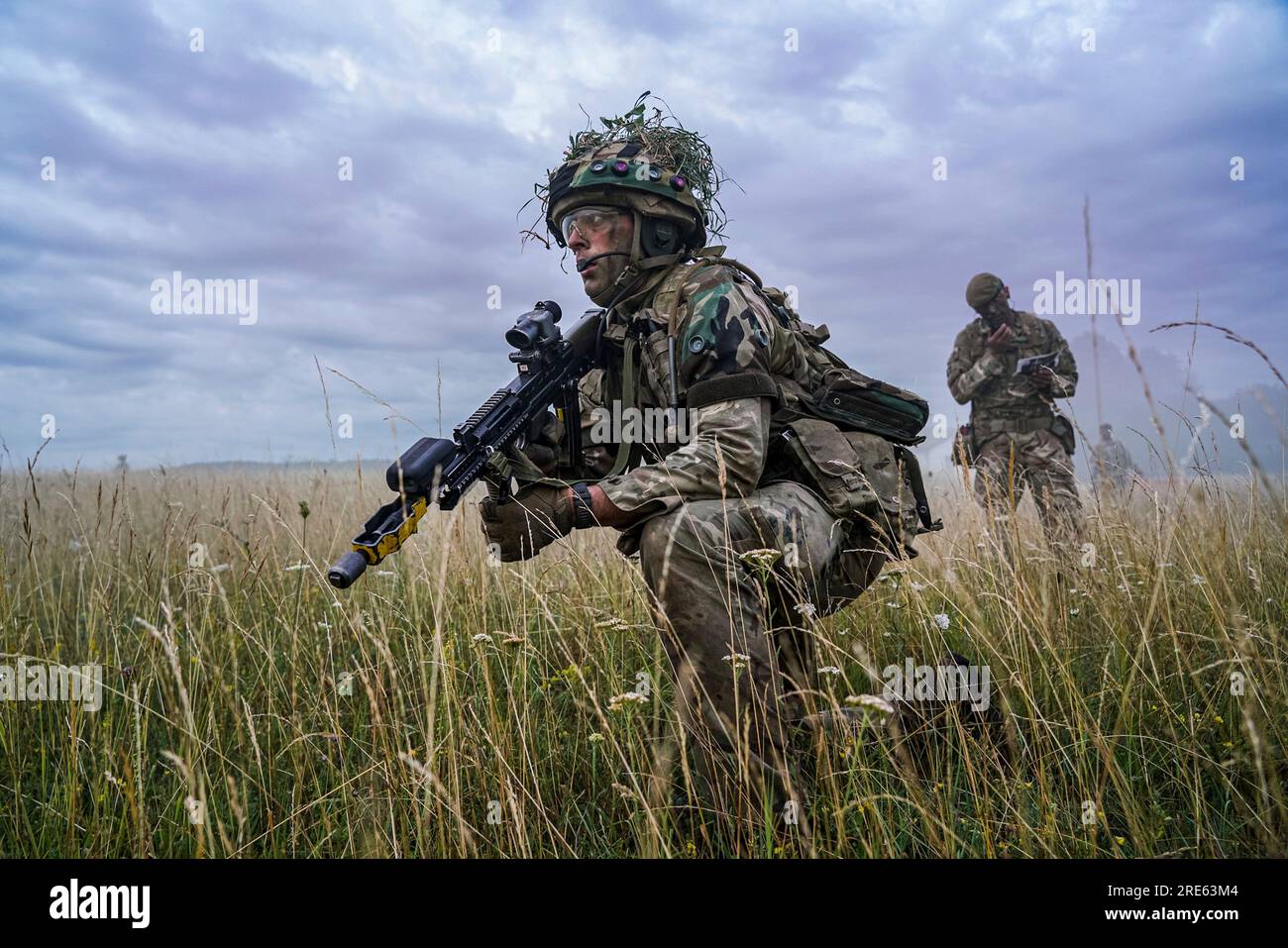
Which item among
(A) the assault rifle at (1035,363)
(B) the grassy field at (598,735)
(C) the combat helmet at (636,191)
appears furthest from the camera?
(A) the assault rifle at (1035,363)

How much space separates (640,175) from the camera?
369cm

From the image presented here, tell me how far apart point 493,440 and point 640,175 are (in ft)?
→ 4.62

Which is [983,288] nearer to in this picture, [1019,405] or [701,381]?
[1019,405]

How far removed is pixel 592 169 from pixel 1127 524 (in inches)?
123

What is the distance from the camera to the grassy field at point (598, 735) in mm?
2463

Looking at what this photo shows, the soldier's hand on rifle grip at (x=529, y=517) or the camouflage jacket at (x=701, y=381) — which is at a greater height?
→ the camouflage jacket at (x=701, y=381)

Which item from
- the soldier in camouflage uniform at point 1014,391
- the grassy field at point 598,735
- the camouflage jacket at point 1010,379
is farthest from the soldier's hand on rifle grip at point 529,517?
the camouflage jacket at point 1010,379

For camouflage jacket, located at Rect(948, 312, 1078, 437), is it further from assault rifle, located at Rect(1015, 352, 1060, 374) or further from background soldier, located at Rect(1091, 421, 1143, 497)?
background soldier, located at Rect(1091, 421, 1143, 497)

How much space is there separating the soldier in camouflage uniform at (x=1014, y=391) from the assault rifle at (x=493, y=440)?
20.2 ft

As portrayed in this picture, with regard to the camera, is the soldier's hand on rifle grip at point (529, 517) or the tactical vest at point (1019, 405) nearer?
the soldier's hand on rifle grip at point (529, 517)

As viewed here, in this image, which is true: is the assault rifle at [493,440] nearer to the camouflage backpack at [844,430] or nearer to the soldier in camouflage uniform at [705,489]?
the soldier in camouflage uniform at [705,489]

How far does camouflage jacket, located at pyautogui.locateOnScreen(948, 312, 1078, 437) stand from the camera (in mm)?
8906

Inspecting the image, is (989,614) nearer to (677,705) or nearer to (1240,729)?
(1240,729)
